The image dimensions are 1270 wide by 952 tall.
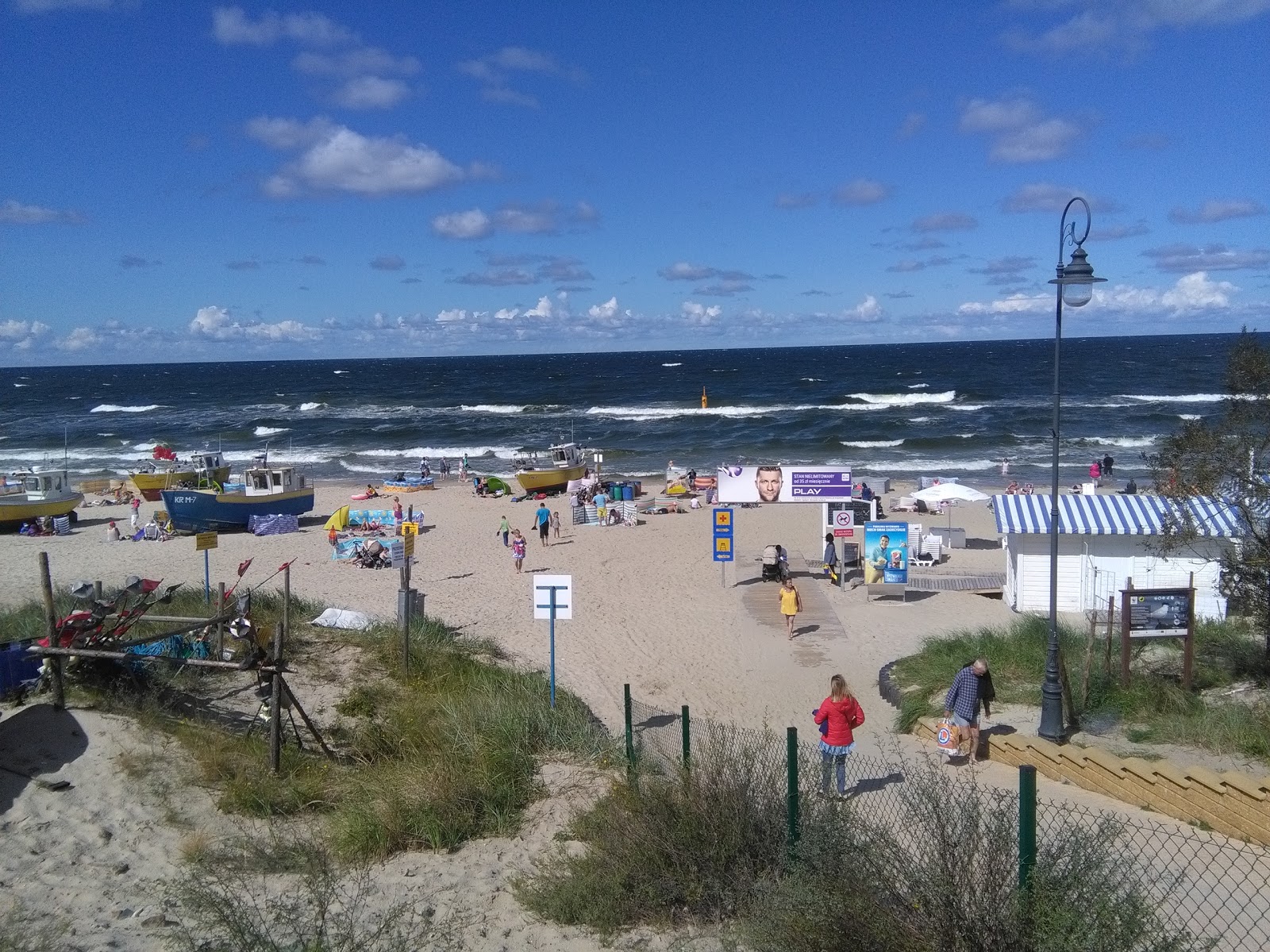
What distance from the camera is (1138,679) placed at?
11.3 m

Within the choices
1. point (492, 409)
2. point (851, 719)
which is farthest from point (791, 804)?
point (492, 409)

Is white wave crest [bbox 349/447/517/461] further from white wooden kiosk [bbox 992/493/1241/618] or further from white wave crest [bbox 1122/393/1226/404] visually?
white wave crest [bbox 1122/393/1226/404]

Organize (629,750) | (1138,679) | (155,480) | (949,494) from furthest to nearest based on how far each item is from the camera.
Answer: (155,480)
(949,494)
(1138,679)
(629,750)

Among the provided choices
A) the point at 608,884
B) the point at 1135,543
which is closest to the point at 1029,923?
the point at 608,884

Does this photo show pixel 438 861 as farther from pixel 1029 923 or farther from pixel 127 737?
pixel 1029 923

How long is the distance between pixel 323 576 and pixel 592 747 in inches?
559

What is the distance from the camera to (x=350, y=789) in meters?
8.41

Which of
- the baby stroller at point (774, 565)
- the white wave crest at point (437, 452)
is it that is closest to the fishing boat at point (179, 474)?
the white wave crest at point (437, 452)

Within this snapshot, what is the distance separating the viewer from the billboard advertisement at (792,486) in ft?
70.4

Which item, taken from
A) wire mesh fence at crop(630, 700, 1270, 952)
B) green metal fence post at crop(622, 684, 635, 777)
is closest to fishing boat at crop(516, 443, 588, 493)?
green metal fence post at crop(622, 684, 635, 777)

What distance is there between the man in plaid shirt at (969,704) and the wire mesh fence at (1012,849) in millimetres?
1832

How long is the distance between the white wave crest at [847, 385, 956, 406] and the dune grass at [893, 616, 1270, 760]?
5698 cm

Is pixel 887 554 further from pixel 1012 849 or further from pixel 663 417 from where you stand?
pixel 663 417

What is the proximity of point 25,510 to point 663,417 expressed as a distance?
42.2 metres
